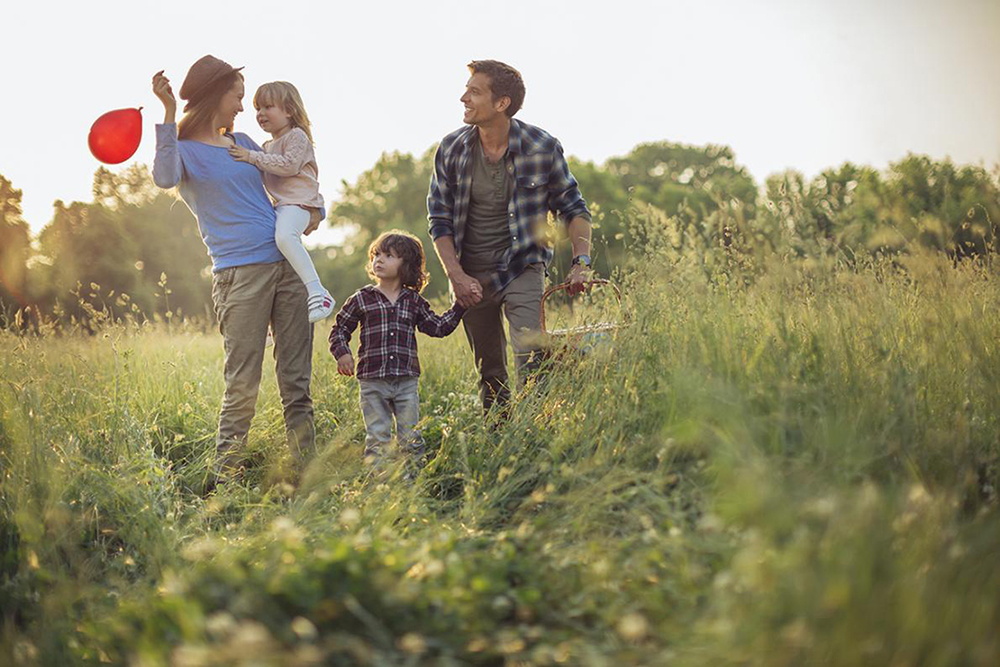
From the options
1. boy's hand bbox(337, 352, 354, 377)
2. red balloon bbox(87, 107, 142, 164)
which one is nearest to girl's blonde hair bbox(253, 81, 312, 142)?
red balloon bbox(87, 107, 142, 164)

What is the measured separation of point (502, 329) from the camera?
511cm

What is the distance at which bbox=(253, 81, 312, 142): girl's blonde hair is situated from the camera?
190 inches

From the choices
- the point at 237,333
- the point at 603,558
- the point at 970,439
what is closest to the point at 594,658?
the point at 603,558

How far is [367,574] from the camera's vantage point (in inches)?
88.2

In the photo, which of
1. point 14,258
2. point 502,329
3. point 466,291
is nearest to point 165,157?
point 466,291

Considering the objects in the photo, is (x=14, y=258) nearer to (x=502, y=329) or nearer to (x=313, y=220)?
(x=313, y=220)

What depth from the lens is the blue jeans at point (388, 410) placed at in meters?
4.50

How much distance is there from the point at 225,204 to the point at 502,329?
1725 millimetres

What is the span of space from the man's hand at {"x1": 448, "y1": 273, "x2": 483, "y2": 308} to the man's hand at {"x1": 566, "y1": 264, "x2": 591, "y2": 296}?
1.71ft

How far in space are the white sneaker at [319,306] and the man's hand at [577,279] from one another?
126cm

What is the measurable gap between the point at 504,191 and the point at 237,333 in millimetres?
1698

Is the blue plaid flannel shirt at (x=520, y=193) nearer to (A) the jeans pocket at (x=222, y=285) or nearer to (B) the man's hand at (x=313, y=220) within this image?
(B) the man's hand at (x=313, y=220)

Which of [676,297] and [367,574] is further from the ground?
[676,297]

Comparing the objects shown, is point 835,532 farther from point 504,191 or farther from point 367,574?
point 504,191
